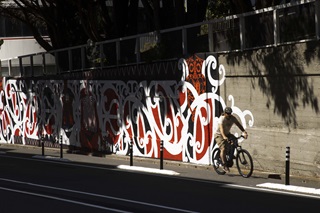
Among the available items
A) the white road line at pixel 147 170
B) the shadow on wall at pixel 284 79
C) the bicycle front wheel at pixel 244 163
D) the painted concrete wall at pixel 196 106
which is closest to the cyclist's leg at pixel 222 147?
the bicycle front wheel at pixel 244 163

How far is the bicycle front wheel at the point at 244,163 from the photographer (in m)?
18.5

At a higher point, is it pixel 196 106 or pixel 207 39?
pixel 207 39

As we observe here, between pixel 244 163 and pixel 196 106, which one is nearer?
pixel 244 163

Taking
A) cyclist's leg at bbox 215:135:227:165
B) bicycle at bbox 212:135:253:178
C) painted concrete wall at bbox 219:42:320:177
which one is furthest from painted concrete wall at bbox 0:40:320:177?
cyclist's leg at bbox 215:135:227:165

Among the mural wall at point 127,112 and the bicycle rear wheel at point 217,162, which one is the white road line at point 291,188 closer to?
the bicycle rear wheel at point 217,162

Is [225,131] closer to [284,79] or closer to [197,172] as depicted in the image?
[284,79]

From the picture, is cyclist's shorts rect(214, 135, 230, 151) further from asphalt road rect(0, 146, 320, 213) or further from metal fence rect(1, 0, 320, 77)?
metal fence rect(1, 0, 320, 77)

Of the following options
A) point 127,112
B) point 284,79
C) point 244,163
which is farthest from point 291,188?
point 127,112

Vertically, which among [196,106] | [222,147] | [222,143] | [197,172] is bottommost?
[197,172]

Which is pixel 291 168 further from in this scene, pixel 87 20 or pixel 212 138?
pixel 87 20

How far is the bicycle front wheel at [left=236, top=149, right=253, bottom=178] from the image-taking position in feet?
60.7

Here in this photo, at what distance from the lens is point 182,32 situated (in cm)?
2416

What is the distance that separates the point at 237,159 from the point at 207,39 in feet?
16.7

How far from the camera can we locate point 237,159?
1889cm
